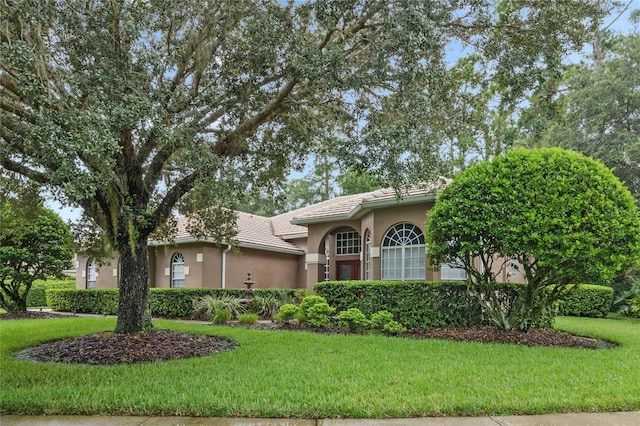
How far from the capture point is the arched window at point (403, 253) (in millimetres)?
14883

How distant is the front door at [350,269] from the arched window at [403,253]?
5.00 meters

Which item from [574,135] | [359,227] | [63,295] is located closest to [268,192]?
[359,227]

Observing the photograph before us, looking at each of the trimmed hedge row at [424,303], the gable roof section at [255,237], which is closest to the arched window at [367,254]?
the trimmed hedge row at [424,303]

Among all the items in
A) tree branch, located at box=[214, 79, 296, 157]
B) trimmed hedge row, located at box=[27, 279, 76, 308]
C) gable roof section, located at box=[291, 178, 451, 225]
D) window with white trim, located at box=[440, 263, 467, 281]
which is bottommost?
trimmed hedge row, located at box=[27, 279, 76, 308]

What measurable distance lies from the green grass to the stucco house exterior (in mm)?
6006

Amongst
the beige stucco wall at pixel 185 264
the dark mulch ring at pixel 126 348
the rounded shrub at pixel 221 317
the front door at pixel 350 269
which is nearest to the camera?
the dark mulch ring at pixel 126 348

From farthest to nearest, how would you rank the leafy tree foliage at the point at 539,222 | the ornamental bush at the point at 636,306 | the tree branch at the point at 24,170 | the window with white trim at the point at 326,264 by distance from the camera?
the window with white trim at the point at 326,264 < the ornamental bush at the point at 636,306 < the leafy tree foliage at the point at 539,222 < the tree branch at the point at 24,170

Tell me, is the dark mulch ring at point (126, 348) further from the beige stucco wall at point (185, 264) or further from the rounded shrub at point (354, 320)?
the beige stucco wall at point (185, 264)

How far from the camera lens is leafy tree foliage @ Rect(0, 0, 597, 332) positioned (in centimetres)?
593

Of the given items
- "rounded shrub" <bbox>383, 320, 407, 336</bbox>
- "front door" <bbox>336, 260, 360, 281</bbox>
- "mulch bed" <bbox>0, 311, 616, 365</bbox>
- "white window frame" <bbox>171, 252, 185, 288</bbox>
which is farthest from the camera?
"front door" <bbox>336, 260, 360, 281</bbox>

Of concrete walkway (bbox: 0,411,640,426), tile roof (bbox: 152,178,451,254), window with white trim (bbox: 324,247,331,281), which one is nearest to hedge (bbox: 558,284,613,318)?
tile roof (bbox: 152,178,451,254)

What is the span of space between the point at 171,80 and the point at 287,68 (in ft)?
8.00

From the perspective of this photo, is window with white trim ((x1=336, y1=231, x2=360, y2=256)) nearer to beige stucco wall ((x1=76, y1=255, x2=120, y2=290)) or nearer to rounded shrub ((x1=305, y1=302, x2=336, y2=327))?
rounded shrub ((x1=305, y1=302, x2=336, y2=327))

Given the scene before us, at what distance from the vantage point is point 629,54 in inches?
936
